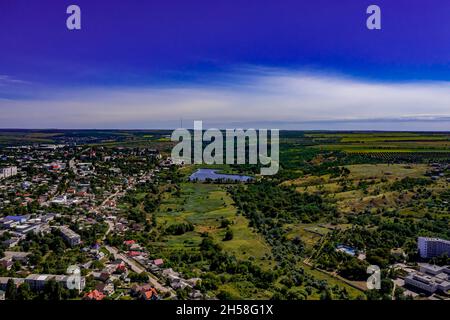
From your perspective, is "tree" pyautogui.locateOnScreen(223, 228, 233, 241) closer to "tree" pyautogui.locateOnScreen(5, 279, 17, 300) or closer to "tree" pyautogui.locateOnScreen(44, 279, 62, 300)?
"tree" pyautogui.locateOnScreen(44, 279, 62, 300)

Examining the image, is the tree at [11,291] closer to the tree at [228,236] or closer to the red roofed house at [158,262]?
the red roofed house at [158,262]

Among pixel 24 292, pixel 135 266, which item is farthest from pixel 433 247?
pixel 24 292

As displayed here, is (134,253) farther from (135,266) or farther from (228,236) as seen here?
(228,236)

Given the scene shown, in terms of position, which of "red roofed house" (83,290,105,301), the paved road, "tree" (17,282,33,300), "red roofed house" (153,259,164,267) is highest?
"tree" (17,282,33,300)

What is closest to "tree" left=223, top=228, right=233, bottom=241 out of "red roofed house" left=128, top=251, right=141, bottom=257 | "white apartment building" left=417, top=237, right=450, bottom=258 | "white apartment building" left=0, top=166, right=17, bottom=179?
"red roofed house" left=128, top=251, right=141, bottom=257

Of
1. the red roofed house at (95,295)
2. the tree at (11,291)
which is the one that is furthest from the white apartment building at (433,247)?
the tree at (11,291)
